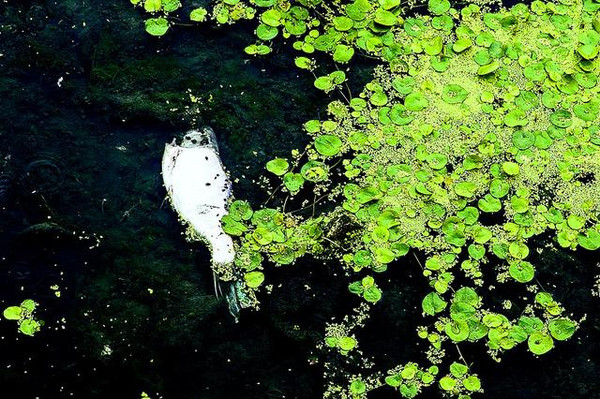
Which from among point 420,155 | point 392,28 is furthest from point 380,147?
point 392,28

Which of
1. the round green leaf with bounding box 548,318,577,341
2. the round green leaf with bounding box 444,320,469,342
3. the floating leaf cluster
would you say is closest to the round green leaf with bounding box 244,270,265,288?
the floating leaf cluster

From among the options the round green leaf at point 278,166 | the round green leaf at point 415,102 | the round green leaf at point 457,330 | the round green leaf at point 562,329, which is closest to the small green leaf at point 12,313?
the round green leaf at point 278,166

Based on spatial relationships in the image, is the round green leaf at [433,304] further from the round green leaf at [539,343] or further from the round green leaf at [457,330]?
the round green leaf at [539,343]

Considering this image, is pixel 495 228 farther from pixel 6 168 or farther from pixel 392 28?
pixel 6 168

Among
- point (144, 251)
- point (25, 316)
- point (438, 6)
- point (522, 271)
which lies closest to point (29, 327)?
point (25, 316)

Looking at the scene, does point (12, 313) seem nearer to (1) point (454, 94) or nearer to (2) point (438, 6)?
(1) point (454, 94)

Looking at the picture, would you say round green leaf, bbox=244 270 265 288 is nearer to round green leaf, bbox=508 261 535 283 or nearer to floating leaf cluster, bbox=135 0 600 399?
floating leaf cluster, bbox=135 0 600 399
